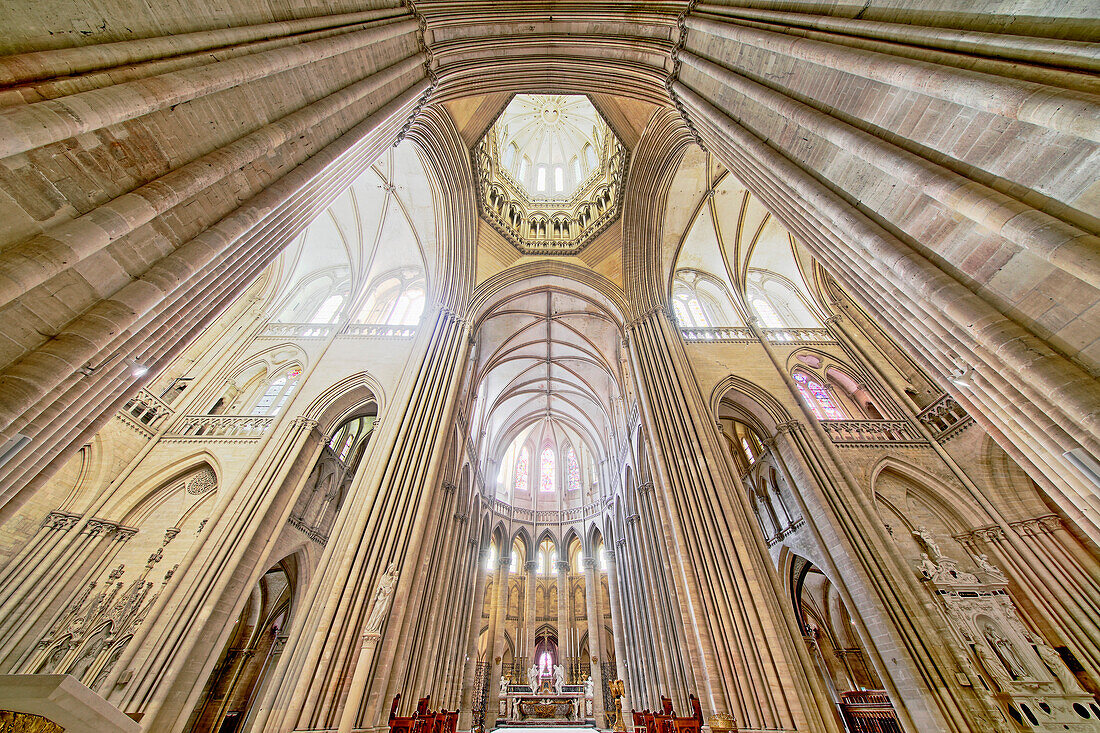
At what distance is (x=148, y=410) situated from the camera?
Answer: 9.77m

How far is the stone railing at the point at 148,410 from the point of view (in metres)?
9.48

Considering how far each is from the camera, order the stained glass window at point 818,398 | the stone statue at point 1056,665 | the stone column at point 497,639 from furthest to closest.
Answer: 1. the stone column at point 497,639
2. the stained glass window at point 818,398
3. the stone statue at point 1056,665

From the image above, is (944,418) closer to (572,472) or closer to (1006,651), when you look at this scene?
(1006,651)

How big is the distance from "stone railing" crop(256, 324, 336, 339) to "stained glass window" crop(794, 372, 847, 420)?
46.6ft

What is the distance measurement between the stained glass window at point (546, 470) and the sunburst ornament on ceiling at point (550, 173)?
47.6ft

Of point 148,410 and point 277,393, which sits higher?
point 277,393

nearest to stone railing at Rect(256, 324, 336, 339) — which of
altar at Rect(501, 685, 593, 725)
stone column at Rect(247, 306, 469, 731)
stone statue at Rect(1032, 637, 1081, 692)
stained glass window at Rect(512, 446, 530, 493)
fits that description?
stone column at Rect(247, 306, 469, 731)

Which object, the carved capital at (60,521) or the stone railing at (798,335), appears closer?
the carved capital at (60,521)

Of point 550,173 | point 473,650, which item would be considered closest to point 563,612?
point 473,650

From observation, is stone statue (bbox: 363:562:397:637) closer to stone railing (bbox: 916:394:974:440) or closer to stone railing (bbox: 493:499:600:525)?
stone railing (bbox: 916:394:974:440)

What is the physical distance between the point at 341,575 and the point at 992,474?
536 inches

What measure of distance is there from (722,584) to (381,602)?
625 centimetres

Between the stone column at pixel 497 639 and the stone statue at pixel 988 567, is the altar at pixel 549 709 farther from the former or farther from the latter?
the stone statue at pixel 988 567

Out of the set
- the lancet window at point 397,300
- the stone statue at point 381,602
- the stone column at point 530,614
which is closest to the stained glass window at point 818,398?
the stone statue at point 381,602
